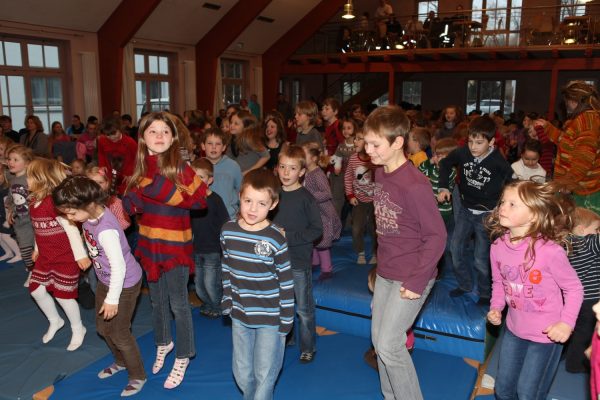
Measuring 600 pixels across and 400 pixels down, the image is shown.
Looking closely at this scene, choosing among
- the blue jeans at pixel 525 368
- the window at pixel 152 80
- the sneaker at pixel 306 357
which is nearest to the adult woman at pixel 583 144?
the blue jeans at pixel 525 368

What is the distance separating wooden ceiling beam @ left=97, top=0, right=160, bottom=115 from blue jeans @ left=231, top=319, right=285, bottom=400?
35.4 feet

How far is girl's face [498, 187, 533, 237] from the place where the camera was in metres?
2.54

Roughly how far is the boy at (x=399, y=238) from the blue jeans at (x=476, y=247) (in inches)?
57.8

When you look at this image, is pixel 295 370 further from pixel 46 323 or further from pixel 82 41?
pixel 82 41

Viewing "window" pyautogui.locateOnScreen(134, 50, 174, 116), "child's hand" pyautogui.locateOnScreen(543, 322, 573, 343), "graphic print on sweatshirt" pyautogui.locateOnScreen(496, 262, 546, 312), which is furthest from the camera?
"window" pyautogui.locateOnScreen(134, 50, 174, 116)

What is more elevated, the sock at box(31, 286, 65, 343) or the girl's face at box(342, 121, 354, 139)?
the girl's face at box(342, 121, 354, 139)

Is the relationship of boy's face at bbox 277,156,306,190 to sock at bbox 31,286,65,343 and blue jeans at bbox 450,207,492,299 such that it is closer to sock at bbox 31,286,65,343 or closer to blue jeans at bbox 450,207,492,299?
blue jeans at bbox 450,207,492,299

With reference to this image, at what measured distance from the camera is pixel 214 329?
13.6ft

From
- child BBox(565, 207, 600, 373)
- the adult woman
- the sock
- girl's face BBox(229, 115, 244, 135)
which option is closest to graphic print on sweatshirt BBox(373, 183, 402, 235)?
child BBox(565, 207, 600, 373)

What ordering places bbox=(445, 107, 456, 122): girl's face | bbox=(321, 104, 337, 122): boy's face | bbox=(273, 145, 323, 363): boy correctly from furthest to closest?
bbox=(445, 107, 456, 122): girl's face
bbox=(321, 104, 337, 122): boy's face
bbox=(273, 145, 323, 363): boy

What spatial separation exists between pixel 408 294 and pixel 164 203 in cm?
153

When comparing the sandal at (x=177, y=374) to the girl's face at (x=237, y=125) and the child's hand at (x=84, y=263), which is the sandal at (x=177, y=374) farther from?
the girl's face at (x=237, y=125)

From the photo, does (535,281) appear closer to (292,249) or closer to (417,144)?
(292,249)

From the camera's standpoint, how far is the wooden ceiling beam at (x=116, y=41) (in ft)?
39.0
